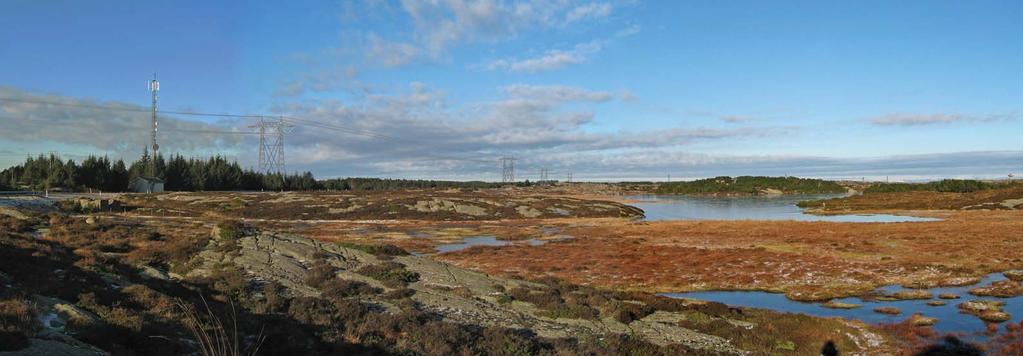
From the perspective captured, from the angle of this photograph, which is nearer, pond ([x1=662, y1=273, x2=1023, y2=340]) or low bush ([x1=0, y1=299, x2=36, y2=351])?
low bush ([x1=0, y1=299, x2=36, y2=351])

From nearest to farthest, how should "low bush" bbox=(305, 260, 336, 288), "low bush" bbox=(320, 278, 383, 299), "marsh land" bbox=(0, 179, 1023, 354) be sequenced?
"marsh land" bbox=(0, 179, 1023, 354)
"low bush" bbox=(320, 278, 383, 299)
"low bush" bbox=(305, 260, 336, 288)

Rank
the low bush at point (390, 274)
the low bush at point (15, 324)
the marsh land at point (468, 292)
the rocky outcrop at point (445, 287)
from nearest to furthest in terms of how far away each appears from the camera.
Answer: the low bush at point (15, 324) < the marsh land at point (468, 292) < the rocky outcrop at point (445, 287) < the low bush at point (390, 274)

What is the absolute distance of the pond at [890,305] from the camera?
25750mm

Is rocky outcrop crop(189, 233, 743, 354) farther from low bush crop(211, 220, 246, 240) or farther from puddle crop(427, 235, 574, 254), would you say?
puddle crop(427, 235, 574, 254)

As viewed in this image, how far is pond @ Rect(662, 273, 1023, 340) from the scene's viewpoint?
1014 inches

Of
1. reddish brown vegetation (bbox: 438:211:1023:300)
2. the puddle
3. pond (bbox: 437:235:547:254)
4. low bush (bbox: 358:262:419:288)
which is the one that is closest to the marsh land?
low bush (bbox: 358:262:419:288)

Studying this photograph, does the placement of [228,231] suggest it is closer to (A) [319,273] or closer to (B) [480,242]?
(A) [319,273]

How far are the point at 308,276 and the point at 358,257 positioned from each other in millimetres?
6324

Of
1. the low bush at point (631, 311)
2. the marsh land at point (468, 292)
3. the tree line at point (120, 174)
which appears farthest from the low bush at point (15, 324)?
the tree line at point (120, 174)

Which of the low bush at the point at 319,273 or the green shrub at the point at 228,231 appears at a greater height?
the green shrub at the point at 228,231

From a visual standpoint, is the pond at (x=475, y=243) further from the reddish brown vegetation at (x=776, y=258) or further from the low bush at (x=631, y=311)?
the low bush at (x=631, y=311)

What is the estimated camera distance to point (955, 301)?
30594 mm

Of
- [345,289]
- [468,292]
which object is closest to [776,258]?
[468,292]

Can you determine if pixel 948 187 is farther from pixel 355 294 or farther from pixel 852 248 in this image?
pixel 355 294
